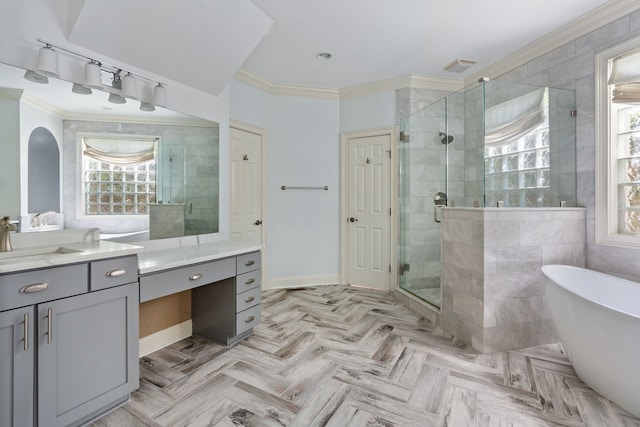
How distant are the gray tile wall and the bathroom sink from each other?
358 centimetres

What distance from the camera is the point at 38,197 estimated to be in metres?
1.79

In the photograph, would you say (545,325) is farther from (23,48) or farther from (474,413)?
(23,48)

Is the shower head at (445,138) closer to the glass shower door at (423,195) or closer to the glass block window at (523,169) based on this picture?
the glass shower door at (423,195)

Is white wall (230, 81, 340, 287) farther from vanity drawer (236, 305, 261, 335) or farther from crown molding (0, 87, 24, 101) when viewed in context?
crown molding (0, 87, 24, 101)

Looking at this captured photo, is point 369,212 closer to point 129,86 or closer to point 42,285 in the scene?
point 129,86

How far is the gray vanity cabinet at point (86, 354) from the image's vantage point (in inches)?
56.1

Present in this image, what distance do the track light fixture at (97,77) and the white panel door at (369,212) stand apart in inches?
94.1

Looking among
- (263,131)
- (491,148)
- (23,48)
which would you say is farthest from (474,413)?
(263,131)

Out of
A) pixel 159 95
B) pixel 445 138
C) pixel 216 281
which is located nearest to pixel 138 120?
pixel 159 95

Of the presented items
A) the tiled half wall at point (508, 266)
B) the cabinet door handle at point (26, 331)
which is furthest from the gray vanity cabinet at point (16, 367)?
the tiled half wall at point (508, 266)

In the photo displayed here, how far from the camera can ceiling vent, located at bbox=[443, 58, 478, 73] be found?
3.35 meters

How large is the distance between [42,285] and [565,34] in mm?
4003

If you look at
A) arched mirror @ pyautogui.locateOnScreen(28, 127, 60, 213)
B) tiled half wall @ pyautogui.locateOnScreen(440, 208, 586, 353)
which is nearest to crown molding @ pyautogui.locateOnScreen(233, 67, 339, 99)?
arched mirror @ pyautogui.locateOnScreen(28, 127, 60, 213)

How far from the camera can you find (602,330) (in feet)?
5.46
